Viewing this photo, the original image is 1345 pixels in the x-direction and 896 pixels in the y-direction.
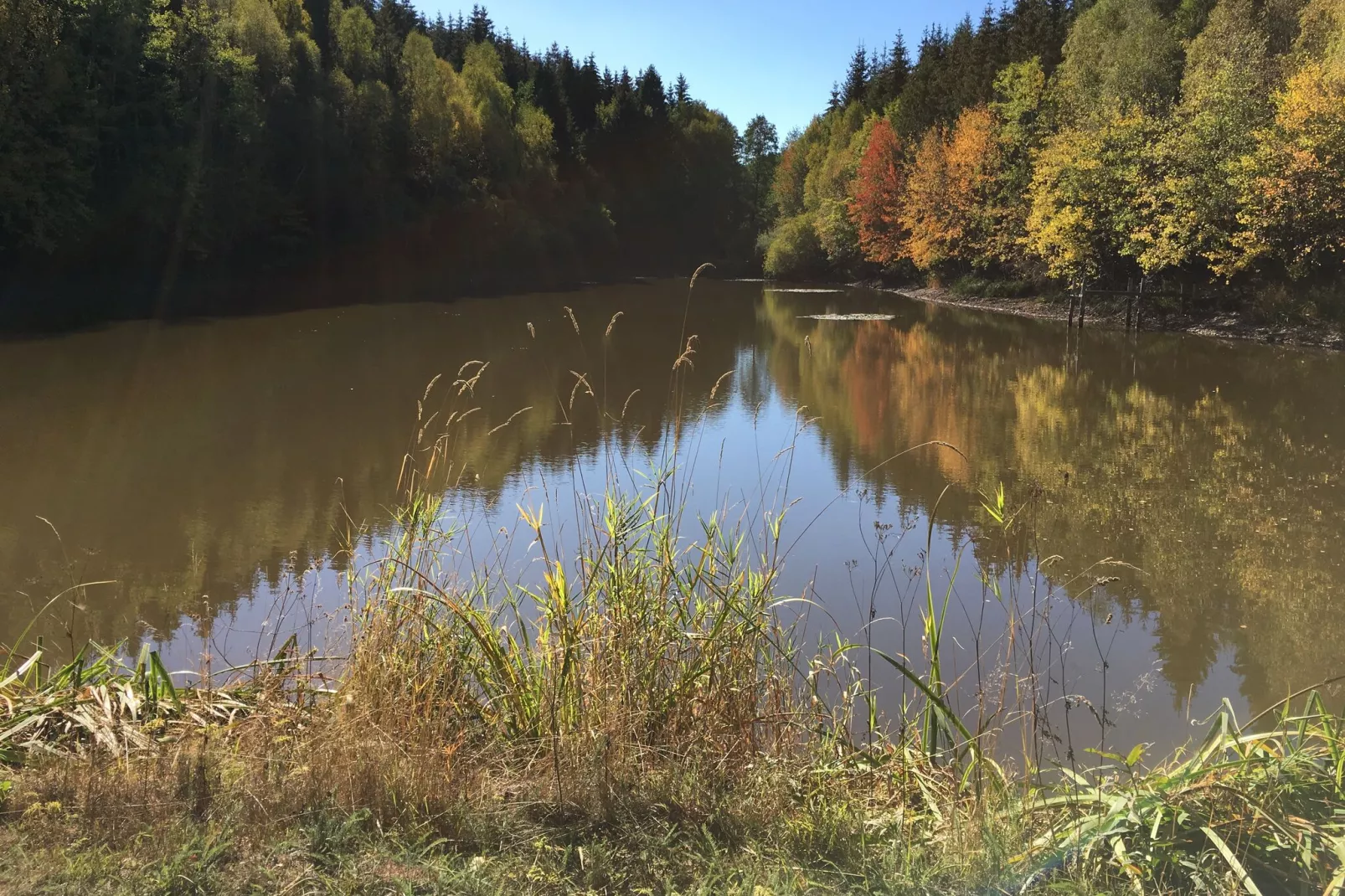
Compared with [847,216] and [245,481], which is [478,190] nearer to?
[847,216]

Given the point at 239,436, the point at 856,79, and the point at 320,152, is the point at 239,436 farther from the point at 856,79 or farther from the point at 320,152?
the point at 856,79

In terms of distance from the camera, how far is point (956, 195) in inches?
1207

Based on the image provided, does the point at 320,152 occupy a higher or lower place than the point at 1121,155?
higher

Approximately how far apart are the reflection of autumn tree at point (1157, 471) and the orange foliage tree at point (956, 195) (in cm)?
1317

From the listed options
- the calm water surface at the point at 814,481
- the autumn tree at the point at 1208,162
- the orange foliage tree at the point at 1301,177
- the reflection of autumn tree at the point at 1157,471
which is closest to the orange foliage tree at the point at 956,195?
the autumn tree at the point at 1208,162

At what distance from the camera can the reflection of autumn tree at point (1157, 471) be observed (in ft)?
17.3

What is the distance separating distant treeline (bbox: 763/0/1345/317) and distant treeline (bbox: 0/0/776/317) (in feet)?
47.5

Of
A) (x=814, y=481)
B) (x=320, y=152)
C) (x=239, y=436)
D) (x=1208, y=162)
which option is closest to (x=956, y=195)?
(x=1208, y=162)

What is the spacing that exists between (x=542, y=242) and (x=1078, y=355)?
27.4 meters

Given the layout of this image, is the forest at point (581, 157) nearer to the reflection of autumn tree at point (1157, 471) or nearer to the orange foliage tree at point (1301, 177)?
the orange foliage tree at point (1301, 177)

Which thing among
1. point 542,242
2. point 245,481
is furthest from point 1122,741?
point 542,242

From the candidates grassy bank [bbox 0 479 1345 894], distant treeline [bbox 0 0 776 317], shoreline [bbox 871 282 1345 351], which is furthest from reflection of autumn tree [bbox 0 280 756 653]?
shoreline [bbox 871 282 1345 351]

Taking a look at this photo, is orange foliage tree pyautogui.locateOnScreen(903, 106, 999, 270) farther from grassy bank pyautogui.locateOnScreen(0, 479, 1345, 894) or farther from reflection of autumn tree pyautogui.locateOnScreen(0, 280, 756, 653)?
grassy bank pyautogui.locateOnScreen(0, 479, 1345, 894)

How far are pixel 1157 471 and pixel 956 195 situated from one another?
23981 mm
